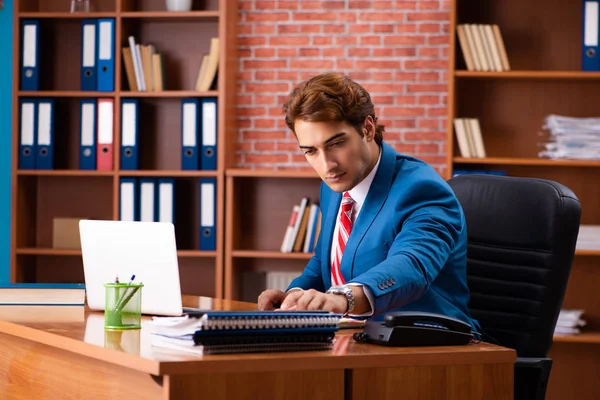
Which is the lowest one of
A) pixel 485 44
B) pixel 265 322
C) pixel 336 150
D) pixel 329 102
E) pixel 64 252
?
pixel 64 252

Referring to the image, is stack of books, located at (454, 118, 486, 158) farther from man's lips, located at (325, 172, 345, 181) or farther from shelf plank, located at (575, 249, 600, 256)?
man's lips, located at (325, 172, 345, 181)

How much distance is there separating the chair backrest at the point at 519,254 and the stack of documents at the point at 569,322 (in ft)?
6.22

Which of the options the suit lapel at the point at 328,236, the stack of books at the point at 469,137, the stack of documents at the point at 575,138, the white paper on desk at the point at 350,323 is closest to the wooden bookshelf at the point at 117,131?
the stack of books at the point at 469,137

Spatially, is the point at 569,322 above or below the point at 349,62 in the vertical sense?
below

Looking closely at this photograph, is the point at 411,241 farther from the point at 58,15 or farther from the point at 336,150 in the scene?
the point at 58,15

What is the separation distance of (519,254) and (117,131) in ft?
9.05

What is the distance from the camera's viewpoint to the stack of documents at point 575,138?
4180mm

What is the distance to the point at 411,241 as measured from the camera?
199cm

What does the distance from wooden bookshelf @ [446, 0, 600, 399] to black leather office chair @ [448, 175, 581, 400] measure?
1.94 m

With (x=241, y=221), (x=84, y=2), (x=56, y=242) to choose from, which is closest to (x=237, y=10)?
(x=84, y=2)

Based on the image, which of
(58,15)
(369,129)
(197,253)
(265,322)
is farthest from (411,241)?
(58,15)

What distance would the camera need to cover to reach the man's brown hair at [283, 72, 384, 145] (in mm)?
2102

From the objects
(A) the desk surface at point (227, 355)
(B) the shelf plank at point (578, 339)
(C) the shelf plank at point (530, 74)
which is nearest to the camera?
(A) the desk surface at point (227, 355)

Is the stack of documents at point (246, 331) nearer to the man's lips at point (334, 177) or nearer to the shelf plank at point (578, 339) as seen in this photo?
the man's lips at point (334, 177)
